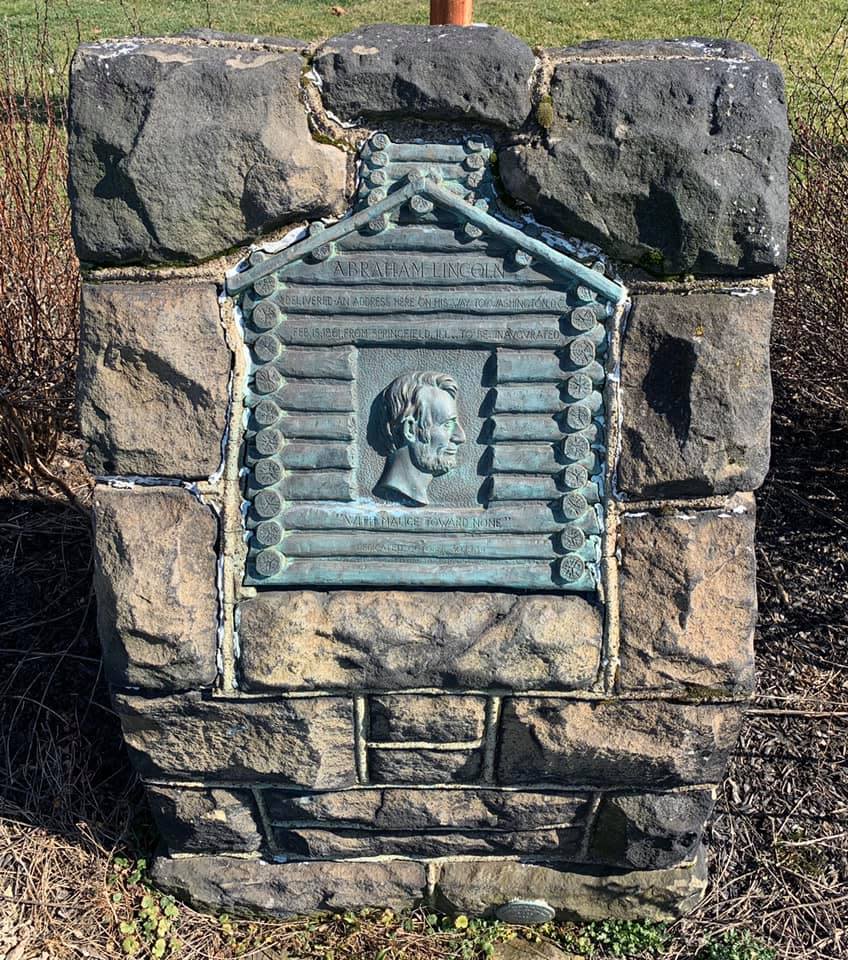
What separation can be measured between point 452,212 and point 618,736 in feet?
3.85

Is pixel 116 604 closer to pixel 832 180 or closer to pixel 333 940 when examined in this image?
pixel 333 940

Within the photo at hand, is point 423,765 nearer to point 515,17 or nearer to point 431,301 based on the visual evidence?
point 431,301

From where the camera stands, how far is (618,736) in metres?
2.13

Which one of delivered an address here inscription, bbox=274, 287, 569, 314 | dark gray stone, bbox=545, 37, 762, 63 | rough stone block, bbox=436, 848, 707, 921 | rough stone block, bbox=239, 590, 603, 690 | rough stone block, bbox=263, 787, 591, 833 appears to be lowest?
rough stone block, bbox=436, 848, 707, 921

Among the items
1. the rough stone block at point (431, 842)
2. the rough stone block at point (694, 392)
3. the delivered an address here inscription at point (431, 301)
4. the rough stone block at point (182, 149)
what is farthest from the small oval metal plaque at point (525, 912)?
the rough stone block at point (182, 149)

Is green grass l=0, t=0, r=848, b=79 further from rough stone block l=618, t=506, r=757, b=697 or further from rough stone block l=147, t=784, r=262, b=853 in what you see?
rough stone block l=147, t=784, r=262, b=853

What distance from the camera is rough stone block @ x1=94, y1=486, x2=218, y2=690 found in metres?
2.06

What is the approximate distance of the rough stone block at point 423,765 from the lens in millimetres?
2207

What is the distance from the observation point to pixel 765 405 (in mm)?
2066

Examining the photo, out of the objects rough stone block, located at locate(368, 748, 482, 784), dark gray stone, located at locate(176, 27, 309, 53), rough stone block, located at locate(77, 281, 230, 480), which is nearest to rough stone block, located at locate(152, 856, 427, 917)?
rough stone block, located at locate(368, 748, 482, 784)

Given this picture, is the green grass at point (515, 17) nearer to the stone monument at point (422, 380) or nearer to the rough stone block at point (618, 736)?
the stone monument at point (422, 380)

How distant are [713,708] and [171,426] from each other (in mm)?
1316

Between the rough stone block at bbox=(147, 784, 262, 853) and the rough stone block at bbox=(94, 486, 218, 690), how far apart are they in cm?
35

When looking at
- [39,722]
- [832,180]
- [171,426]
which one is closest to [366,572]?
[171,426]
